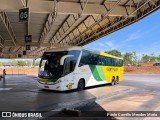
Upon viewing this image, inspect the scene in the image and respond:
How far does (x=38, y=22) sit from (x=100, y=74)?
21.5ft

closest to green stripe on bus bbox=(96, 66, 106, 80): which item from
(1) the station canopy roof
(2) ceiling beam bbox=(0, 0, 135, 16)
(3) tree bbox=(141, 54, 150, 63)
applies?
(1) the station canopy roof

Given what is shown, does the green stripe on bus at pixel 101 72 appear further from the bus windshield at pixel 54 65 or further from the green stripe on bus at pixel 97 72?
the bus windshield at pixel 54 65

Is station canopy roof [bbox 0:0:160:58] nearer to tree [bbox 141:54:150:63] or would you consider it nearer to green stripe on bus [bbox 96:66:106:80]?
green stripe on bus [bbox 96:66:106:80]

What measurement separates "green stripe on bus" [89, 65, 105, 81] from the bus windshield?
258 cm

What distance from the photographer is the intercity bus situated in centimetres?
1545

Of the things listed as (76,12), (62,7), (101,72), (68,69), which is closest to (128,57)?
(101,72)

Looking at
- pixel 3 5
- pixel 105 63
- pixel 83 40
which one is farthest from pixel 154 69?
pixel 3 5

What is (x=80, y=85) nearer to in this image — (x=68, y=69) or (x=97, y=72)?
(x=68, y=69)

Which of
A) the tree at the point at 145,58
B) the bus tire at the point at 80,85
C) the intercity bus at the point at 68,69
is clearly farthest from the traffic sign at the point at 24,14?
the tree at the point at 145,58

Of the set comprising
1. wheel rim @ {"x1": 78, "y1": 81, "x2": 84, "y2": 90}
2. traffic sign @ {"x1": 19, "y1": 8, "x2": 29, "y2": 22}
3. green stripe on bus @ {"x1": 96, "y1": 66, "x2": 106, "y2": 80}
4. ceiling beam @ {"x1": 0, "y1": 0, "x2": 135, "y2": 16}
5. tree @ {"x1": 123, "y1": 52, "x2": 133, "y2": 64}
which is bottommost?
wheel rim @ {"x1": 78, "y1": 81, "x2": 84, "y2": 90}

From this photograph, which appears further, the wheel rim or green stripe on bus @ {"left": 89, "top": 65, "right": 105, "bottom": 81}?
green stripe on bus @ {"left": 89, "top": 65, "right": 105, "bottom": 81}

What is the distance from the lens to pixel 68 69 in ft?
51.6

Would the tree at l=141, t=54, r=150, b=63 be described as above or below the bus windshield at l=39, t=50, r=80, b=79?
above

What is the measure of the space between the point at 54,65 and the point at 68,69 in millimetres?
942
